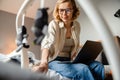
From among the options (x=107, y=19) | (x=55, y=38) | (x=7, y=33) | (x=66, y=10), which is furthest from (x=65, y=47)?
(x=7, y=33)

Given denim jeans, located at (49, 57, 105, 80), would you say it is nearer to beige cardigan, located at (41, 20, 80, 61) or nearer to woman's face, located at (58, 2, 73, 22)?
beige cardigan, located at (41, 20, 80, 61)

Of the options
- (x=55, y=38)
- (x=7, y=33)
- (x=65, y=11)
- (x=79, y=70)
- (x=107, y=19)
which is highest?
(x=107, y=19)

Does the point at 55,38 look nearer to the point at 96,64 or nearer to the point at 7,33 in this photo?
the point at 96,64

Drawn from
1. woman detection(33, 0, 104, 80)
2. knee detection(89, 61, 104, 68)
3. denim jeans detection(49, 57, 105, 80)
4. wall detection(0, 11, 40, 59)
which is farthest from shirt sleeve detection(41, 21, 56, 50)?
wall detection(0, 11, 40, 59)

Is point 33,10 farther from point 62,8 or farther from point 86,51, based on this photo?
point 86,51

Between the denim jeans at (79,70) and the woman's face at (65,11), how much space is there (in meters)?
0.35

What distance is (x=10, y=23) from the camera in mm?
3773

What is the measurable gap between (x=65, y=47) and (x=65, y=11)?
0.26m

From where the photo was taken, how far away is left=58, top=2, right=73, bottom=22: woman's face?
153 cm

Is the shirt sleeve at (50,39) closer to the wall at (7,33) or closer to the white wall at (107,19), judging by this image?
the white wall at (107,19)

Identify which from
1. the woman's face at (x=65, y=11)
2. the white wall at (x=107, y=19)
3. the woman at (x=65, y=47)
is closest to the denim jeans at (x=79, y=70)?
the woman at (x=65, y=47)

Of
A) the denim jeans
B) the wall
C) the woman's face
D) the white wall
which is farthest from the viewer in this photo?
the wall

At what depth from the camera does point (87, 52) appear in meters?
1.35

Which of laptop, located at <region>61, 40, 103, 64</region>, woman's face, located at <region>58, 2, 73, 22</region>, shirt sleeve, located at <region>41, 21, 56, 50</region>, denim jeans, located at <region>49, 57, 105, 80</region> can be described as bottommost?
denim jeans, located at <region>49, 57, 105, 80</region>
